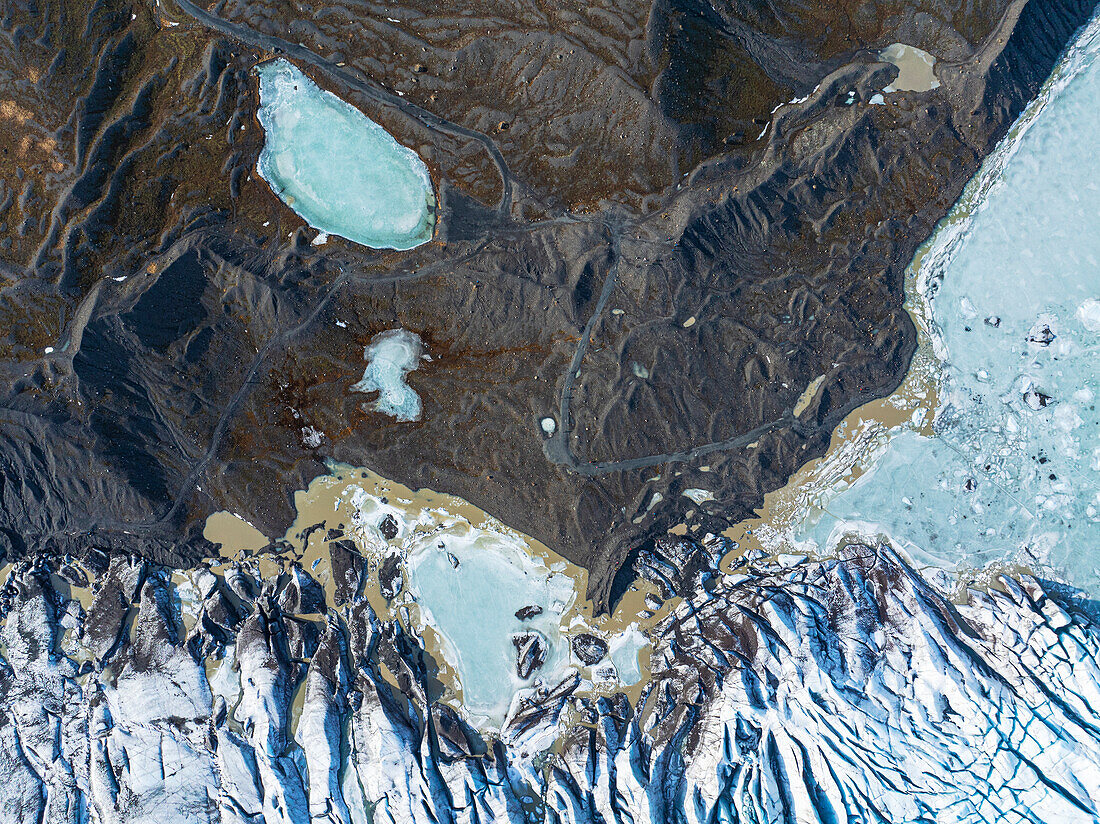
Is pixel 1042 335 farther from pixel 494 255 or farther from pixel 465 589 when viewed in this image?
pixel 465 589

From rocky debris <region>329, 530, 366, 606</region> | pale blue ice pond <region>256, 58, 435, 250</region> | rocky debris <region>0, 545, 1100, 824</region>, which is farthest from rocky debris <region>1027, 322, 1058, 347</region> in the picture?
rocky debris <region>329, 530, 366, 606</region>

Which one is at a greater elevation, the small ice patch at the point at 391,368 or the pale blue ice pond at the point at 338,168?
the pale blue ice pond at the point at 338,168

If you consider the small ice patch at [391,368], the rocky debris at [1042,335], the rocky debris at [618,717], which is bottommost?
the rocky debris at [618,717]

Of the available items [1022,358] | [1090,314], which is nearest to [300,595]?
[1022,358]

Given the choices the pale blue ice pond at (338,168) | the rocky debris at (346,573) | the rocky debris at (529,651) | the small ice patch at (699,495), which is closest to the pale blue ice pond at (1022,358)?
the small ice patch at (699,495)

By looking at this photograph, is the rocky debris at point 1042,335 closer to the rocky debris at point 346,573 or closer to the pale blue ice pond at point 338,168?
the pale blue ice pond at point 338,168

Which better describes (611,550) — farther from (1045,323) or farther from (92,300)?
(92,300)

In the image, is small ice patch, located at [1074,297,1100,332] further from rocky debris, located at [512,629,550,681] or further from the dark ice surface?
rocky debris, located at [512,629,550,681]
